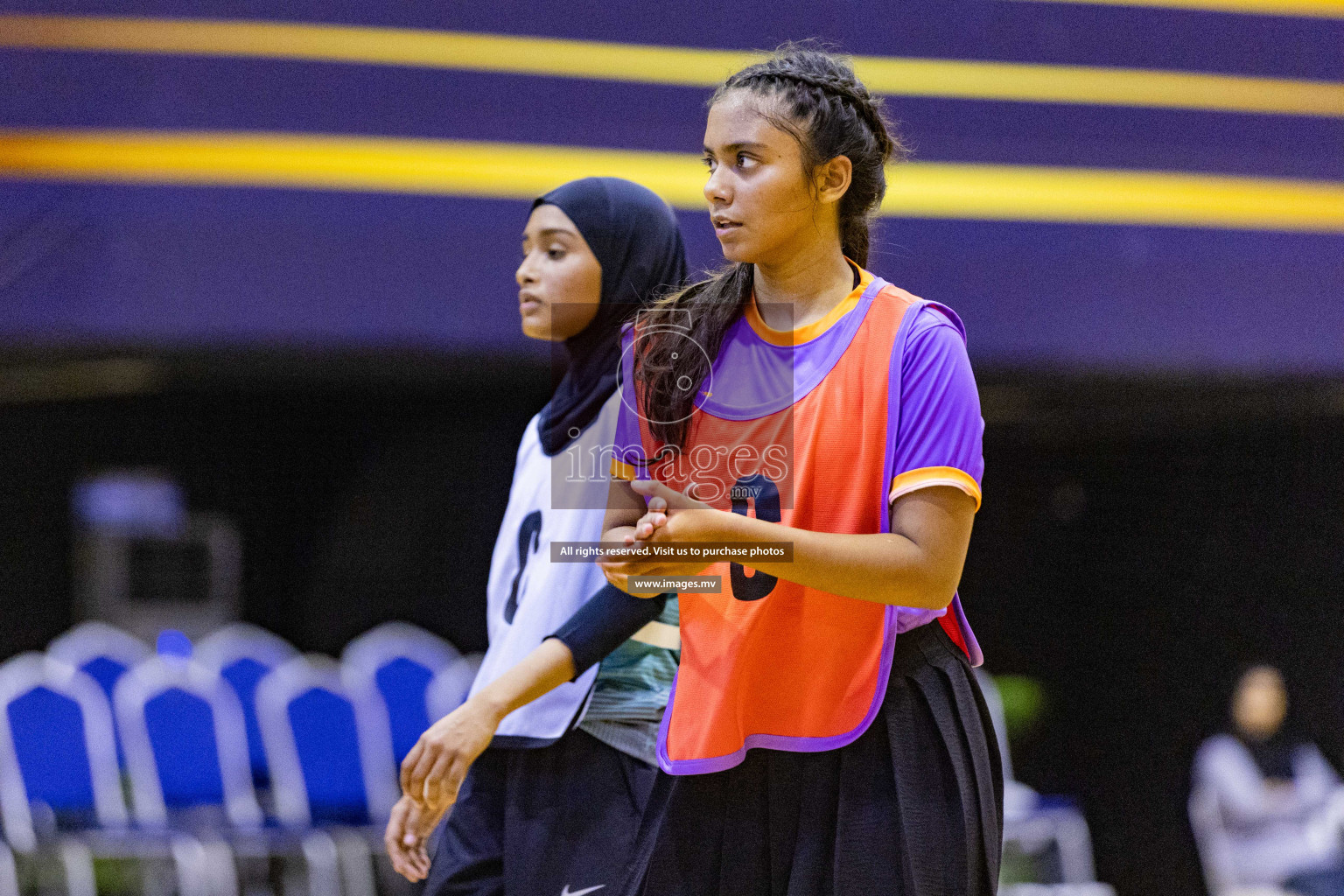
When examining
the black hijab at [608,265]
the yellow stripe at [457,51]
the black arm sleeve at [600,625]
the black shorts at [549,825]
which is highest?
the yellow stripe at [457,51]

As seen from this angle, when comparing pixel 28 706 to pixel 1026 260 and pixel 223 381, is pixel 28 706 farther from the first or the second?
pixel 1026 260

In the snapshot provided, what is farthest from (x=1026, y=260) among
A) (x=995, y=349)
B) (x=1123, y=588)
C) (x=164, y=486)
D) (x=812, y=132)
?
(x=164, y=486)

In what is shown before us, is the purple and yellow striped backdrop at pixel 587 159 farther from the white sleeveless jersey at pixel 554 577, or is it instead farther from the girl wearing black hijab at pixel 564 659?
the white sleeveless jersey at pixel 554 577

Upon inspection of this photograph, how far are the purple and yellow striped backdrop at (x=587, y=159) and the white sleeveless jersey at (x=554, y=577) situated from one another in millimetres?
1572

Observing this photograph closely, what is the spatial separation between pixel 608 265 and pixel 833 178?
48 centimetres

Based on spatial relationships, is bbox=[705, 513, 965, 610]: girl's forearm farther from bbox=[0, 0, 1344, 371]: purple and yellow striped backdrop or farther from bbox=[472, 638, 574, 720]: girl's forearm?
bbox=[0, 0, 1344, 371]: purple and yellow striped backdrop

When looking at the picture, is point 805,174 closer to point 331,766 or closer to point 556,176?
point 556,176

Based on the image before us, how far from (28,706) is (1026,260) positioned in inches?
118

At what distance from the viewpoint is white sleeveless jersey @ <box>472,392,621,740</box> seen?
1349 millimetres

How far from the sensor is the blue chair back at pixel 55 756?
9.97ft

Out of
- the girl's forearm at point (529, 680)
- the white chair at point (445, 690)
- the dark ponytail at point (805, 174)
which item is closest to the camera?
the dark ponytail at point (805, 174)

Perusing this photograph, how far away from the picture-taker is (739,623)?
995mm

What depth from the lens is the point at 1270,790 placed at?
362cm

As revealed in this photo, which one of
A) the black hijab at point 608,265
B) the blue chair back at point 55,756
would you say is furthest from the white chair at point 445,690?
the black hijab at point 608,265
